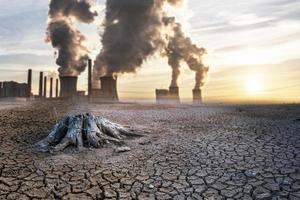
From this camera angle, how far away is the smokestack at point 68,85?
32.4m

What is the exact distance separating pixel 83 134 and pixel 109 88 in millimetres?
29186

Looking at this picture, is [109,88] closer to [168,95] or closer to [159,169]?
[168,95]

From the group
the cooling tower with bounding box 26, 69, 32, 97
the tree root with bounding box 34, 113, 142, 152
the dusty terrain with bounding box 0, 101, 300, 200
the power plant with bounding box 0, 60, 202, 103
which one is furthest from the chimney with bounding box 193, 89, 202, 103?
the tree root with bounding box 34, 113, 142, 152

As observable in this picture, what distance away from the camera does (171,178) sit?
4793 millimetres

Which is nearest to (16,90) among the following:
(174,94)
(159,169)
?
(174,94)

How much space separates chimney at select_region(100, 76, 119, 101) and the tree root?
92.2 feet

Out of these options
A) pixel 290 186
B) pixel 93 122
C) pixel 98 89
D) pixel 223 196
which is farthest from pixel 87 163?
pixel 98 89

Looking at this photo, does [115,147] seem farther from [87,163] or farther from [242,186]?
[242,186]

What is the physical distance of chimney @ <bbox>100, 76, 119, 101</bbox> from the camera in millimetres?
35309

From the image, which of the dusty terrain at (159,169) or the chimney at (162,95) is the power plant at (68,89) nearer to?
the chimney at (162,95)

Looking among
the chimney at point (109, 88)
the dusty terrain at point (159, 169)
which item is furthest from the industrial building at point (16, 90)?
the dusty terrain at point (159, 169)

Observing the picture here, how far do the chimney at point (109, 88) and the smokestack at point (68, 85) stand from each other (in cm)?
400

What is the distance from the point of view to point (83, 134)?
688 cm

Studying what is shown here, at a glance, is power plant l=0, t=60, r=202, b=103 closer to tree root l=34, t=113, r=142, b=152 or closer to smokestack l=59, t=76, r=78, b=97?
smokestack l=59, t=76, r=78, b=97
